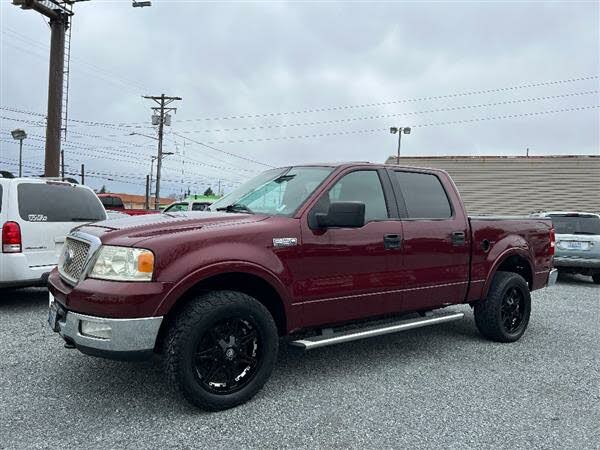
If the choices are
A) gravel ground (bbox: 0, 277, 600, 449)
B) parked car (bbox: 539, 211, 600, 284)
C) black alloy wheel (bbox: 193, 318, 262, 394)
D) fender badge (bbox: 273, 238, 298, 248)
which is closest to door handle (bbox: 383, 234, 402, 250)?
fender badge (bbox: 273, 238, 298, 248)

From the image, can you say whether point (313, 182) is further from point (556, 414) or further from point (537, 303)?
point (537, 303)

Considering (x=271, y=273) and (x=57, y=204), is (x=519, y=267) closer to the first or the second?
(x=271, y=273)

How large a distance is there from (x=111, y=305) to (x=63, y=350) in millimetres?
1933

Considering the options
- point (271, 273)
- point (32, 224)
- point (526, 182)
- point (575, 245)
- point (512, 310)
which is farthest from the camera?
point (526, 182)

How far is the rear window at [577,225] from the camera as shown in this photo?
33.6 ft

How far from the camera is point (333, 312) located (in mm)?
3898

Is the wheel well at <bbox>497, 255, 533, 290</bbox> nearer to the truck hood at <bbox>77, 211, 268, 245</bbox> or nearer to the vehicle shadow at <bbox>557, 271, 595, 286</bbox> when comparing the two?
the truck hood at <bbox>77, 211, 268, 245</bbox>

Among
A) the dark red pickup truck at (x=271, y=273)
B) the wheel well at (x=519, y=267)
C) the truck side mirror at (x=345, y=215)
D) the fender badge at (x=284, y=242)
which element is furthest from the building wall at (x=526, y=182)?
the fender badge at (x=284, y=242)

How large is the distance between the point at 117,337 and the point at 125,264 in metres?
0.46

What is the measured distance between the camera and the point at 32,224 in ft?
19.5

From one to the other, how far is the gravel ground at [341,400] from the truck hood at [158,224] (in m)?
1.20

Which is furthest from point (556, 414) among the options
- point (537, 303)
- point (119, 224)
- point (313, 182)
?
point (537, 303)

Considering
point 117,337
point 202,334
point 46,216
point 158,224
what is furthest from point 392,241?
point 46,216

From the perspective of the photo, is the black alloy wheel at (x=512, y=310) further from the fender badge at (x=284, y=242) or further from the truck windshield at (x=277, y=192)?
the fender badge at (x=284, y=242)
